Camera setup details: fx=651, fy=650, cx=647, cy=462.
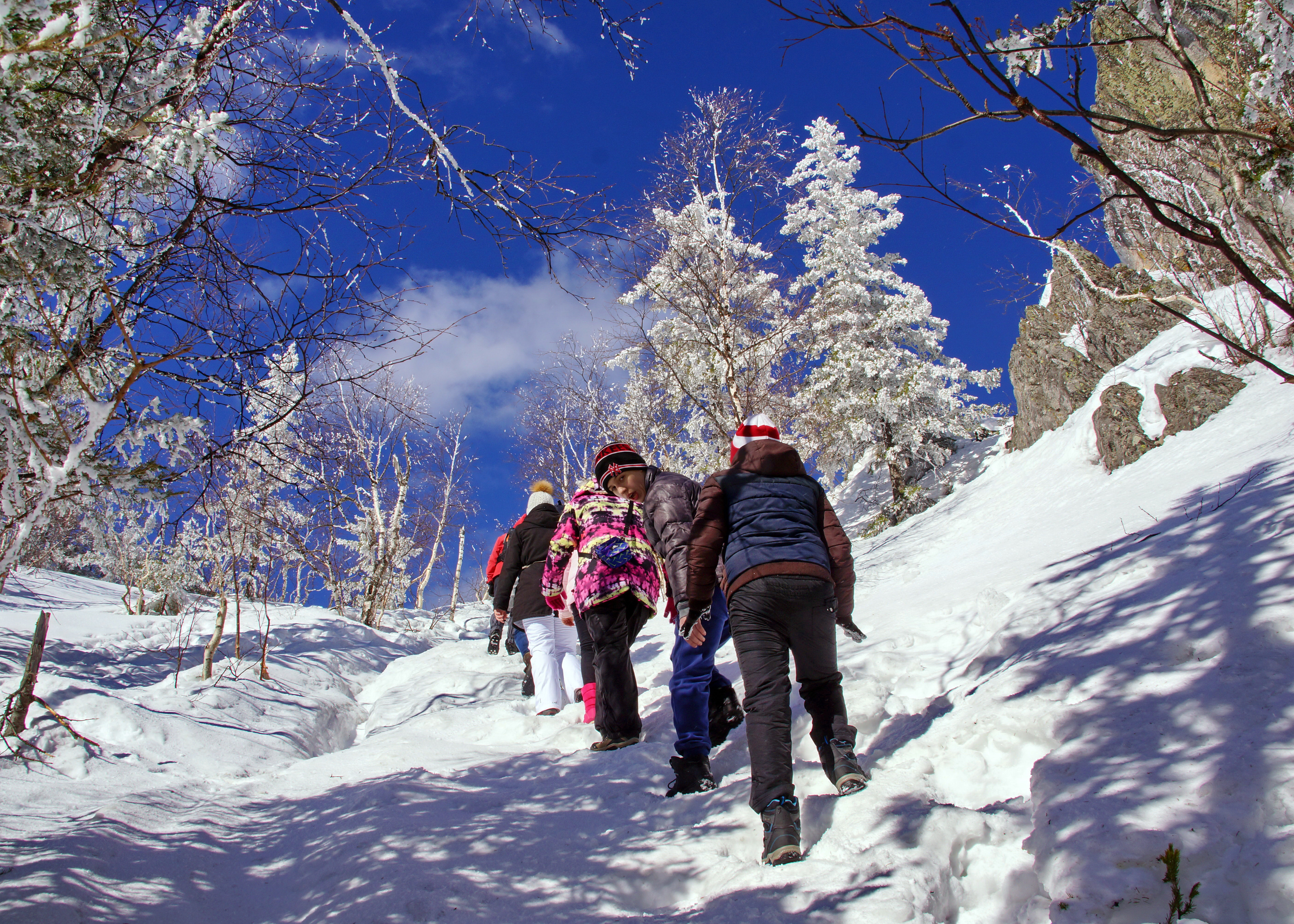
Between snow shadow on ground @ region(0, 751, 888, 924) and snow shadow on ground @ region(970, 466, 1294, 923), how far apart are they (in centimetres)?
62

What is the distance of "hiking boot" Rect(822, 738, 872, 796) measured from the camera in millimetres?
2566

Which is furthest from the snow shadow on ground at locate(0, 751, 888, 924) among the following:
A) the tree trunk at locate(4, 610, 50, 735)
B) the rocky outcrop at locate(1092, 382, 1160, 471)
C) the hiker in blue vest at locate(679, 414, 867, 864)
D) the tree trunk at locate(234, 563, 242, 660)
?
the rocky outcrop at locate(1092, 382, 1160, 471)

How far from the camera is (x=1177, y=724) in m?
2.10

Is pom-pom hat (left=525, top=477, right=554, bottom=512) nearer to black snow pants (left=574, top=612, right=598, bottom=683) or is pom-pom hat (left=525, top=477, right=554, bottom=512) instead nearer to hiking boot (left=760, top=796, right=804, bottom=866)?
black snow pants (left=574, top=612, right=598, bottom=683)

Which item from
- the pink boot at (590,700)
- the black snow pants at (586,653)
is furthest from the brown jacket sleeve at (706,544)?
the pink boot at (590,700)

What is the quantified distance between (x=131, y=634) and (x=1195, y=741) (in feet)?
34.7

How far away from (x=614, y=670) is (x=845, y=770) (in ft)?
5.36

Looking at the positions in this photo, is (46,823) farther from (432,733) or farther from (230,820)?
(432,733)

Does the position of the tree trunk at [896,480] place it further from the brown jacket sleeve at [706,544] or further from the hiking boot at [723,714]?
the brown jacket sleeve at [706,544]

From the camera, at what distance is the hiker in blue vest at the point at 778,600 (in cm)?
251

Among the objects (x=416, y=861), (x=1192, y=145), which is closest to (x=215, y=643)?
(x=416, y=861)

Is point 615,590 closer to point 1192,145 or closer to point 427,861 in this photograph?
point 427,861

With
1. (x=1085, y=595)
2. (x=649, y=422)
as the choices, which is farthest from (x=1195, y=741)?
(x=649, y=422)

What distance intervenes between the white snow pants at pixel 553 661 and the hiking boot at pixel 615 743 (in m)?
1.20
